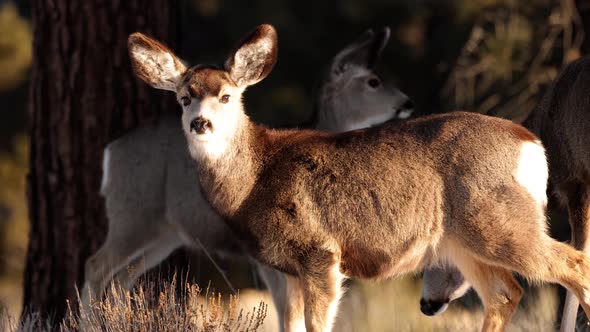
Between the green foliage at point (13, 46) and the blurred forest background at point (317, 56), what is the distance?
0.01m

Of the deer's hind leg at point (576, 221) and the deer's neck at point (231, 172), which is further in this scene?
the deer's hind leg at point (576, 221)

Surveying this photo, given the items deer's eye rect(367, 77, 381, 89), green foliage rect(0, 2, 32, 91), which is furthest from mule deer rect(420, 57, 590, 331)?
green foliage rect(0, 2, 32, 91)

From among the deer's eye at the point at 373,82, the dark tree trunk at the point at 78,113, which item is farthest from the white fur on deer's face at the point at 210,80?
the deer's eye at the point at 373,82

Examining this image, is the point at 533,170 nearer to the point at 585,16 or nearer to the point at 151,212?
the point at 151,212

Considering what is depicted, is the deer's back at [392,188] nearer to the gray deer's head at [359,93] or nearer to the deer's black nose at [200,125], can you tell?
the deer's black nose at [200,125]

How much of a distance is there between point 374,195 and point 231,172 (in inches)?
36.7

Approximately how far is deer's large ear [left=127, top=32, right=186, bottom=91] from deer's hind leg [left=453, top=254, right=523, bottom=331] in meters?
2.17

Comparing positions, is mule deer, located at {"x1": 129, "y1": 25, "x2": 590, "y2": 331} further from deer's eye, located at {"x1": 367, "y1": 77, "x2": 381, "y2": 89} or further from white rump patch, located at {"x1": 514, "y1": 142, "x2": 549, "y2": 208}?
deer's eye, located at {"x1": 367, "y1": 77, "x2": 381, "y2": 89}

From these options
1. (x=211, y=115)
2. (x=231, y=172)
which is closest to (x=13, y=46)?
(x=231, y=172)

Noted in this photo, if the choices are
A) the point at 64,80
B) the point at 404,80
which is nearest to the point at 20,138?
the point at 404,80

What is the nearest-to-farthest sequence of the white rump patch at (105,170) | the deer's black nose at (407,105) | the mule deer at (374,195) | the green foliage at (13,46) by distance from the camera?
1. the mule deer at (374,195)
2. the white rump patch at (105,170)
3. the deer's black nose at (407,105)
4. the green foliage at (13,46)

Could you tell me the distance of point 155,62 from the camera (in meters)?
6.79

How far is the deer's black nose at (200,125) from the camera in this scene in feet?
20.5

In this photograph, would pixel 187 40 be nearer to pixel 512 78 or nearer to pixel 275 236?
pixel 512 78
